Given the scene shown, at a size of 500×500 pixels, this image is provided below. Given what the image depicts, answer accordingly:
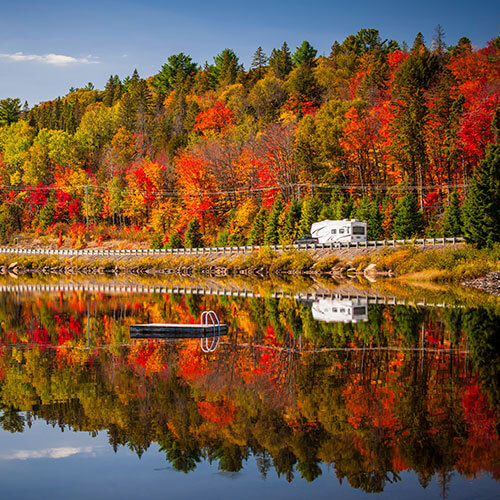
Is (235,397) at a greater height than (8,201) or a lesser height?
lesser

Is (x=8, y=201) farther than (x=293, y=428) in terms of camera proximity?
Yes

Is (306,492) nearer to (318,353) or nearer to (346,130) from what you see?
(318,353)

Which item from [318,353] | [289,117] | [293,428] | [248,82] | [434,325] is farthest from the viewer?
[248,82]

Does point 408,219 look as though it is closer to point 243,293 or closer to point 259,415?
point 243,293

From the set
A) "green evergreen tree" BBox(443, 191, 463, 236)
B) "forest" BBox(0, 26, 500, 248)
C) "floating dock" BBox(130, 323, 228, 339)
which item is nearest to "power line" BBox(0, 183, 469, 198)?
"forest" BBox(0, 26, 500, 248)

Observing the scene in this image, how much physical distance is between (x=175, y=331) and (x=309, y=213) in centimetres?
4854

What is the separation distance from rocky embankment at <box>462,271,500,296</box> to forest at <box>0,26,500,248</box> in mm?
4574

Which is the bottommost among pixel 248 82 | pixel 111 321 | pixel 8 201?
pixel 111 321

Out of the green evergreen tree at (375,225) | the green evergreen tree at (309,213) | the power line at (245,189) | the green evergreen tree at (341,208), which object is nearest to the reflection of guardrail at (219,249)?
the green evergreen tree at (375,225)

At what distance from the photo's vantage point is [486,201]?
45875 mm

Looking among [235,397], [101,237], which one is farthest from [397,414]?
[101,237]

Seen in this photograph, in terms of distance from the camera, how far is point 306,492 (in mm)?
9484

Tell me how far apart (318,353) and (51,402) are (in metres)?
7.69

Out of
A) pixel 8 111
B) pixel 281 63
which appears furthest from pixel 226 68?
pixel 8 111
